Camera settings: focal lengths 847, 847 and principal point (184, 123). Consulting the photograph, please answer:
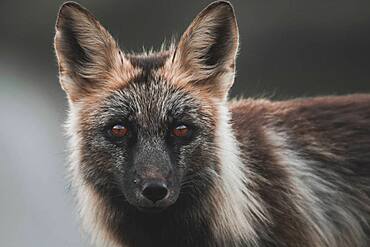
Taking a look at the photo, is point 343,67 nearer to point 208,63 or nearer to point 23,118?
point 23,118

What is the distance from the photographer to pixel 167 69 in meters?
5.01

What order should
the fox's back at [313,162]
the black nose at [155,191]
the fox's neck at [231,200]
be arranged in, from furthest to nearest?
the fox's back at [313,162] → the fox's neck at [231,200] → the black nose at [155,191]

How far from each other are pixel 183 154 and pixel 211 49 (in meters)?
0.74

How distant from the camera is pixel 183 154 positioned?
4.77 meters

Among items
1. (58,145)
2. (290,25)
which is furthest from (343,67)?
(58,145)

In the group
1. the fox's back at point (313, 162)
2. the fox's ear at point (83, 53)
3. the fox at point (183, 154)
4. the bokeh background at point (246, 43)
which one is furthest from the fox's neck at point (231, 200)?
the bokeh background at point (246, 43)

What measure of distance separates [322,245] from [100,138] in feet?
5.05

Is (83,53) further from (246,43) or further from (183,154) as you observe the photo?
(246,43)

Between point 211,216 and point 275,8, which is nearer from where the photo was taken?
point 211,216

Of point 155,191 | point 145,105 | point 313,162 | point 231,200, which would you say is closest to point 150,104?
point 145,105

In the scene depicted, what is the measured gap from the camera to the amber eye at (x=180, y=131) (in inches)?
188

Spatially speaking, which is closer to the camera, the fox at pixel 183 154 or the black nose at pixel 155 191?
the black nose at pixel 155 191

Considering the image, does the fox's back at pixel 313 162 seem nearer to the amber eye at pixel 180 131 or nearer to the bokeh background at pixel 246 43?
the amber eye at pixel 180 131

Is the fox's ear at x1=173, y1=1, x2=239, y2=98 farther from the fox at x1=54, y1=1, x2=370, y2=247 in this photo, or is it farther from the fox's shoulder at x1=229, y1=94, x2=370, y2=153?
the fox's shoulder at x1=229, y1=94, x2=370, y2=153
